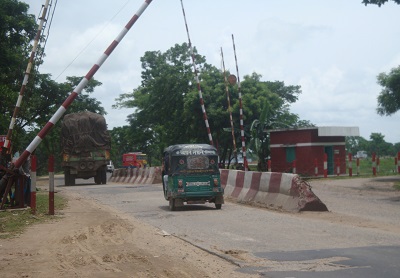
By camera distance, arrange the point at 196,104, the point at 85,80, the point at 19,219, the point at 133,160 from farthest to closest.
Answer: the point at 133,160 → the point at 196,104 → the point at 85,80 → the point at 19,219

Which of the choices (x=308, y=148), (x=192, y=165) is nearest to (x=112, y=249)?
(x=192, y=165)

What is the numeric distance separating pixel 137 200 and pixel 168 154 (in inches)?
179

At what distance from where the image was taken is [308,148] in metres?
36.6

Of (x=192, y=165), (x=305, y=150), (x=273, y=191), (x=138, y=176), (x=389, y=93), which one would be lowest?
(x=273, y=191)

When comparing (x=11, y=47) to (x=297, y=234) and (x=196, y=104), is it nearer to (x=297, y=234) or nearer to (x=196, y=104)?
(x=196, y=104)

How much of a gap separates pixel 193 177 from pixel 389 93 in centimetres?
1921

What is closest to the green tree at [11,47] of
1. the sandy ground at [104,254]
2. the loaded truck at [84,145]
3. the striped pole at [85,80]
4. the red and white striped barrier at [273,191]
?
the loaded truck at [84,145]

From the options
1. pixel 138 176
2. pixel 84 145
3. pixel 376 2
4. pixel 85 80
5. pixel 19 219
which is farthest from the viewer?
pixel 138 176

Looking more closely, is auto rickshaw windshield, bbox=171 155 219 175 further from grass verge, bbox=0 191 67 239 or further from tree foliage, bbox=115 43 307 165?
tree foliage, bbox=115 43 307 165

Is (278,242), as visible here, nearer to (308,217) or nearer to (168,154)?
(308,217)

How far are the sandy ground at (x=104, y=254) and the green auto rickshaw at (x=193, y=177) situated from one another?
3.73 m

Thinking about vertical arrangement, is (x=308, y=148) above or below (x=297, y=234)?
above

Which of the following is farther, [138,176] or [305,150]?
[305,150]

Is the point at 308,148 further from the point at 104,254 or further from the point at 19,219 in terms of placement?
the point at 104,254
